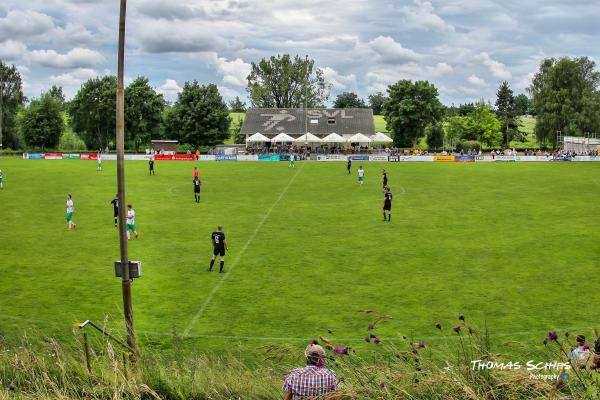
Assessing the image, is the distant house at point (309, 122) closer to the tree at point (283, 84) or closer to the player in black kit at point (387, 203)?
the tree at point (283, 84)

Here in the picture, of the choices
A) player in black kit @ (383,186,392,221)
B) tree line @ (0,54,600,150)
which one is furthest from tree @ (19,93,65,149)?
player in black kit @ (383,186,392,221)

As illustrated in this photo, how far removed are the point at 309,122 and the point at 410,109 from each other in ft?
56.6

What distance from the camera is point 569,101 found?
311 feet

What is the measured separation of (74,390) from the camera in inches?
294

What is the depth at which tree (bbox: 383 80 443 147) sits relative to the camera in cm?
10088

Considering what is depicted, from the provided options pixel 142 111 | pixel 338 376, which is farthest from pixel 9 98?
pixel 338 376

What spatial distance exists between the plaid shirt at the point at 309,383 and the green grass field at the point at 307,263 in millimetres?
3095

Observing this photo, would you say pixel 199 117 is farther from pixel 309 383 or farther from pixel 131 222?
pixel 309 383

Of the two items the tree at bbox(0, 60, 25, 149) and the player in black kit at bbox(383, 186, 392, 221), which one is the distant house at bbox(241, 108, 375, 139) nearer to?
the tree at bbox(0, 60, 25, 149)

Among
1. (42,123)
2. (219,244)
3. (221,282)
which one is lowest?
(221,282)

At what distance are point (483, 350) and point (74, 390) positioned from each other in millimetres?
5123

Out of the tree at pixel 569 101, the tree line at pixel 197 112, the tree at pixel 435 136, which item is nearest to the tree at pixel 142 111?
the tree line at pixel 197 112

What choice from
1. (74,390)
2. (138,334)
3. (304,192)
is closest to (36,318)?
(138,334)

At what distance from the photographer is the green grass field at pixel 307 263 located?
15781mm
